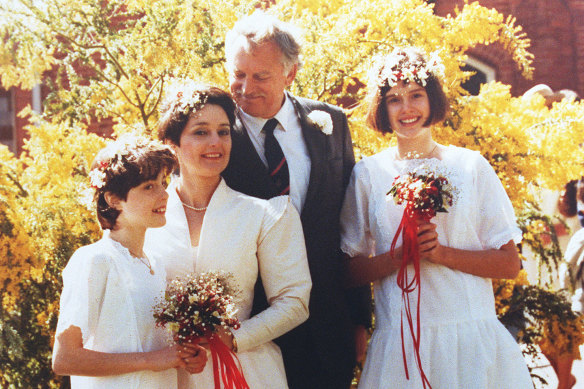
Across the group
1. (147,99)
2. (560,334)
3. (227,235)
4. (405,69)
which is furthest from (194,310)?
(560,334)

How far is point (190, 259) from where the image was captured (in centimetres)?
284

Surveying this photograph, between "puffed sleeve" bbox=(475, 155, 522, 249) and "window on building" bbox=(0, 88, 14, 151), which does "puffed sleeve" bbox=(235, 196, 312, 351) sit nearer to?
"puffed sleeve" bbox=(475, 155, 522, 249)

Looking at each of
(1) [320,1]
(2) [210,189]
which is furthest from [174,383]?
(1) [320,1]

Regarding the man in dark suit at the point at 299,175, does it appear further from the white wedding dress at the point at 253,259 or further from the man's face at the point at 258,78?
the white wedding dress at the point at 253,259

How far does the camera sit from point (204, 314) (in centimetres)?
249

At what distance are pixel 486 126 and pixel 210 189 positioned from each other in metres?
2.25

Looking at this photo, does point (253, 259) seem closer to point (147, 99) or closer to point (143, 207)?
point (143, 207)

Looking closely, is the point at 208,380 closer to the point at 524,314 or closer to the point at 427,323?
the point at 427,323

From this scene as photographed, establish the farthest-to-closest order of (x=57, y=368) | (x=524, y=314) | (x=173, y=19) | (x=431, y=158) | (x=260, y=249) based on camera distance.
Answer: (x=524, y=314), (x=173, y=19), (x=431, y=158), (x=260, y=249), (x=57, y=368)

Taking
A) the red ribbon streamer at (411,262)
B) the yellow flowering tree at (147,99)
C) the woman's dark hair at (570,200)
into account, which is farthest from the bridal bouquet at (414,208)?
the woman's dark hair at (570,200)

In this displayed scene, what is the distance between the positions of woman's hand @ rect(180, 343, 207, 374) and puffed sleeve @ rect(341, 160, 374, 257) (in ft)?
3.10

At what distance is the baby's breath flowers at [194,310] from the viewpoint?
247 centimetres

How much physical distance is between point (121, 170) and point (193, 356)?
2.46 feet

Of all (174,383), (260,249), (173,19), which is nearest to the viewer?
(174,383)
